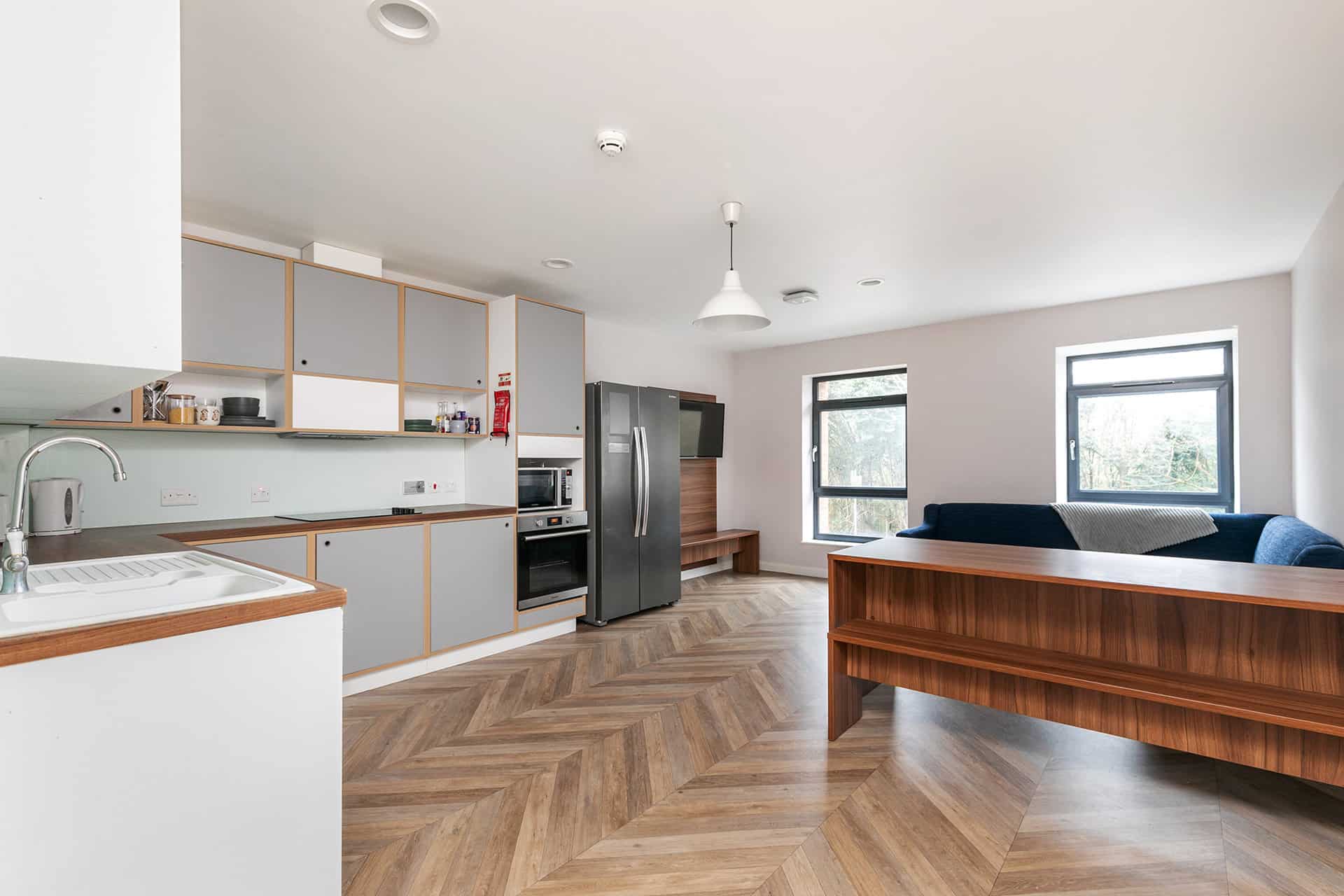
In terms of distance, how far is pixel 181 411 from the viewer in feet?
9.35

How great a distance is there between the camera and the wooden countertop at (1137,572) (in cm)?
179

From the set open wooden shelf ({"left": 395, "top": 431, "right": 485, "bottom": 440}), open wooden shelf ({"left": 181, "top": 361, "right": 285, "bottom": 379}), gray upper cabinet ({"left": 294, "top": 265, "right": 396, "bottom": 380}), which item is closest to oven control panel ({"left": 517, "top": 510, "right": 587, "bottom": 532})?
open wooden shelf ({"left": 395, "top": 431, "right": 485, "bottom": 440})

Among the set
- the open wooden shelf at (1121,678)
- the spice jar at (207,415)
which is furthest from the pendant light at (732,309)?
the spice jar at (207,415)

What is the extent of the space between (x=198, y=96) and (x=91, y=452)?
1756mm

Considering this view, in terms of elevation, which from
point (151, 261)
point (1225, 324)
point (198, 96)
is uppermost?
point (198, 96)

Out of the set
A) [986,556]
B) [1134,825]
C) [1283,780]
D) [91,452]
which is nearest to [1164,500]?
[1283,780]

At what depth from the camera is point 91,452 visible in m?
2.81

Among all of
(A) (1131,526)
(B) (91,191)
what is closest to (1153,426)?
(A) (1131,526)

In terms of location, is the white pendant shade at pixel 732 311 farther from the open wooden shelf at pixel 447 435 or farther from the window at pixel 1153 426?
the window at pixel 1153 426

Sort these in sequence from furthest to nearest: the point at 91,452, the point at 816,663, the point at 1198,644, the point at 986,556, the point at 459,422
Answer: the point at 459,422
the point at 816,663
the point at 91,452
the point at 986,556
the point at 1198,644

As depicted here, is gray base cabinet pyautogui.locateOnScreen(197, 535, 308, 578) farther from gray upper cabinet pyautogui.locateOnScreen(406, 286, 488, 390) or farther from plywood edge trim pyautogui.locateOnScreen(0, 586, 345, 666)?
plywood edge trim pyautogui.locateOnScreen(0, 586, 345, 666)

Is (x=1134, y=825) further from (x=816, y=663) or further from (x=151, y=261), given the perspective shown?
(x=151, y=261)

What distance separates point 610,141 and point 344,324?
6.25ft

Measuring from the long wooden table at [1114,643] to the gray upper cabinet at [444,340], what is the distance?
252 centimetres
